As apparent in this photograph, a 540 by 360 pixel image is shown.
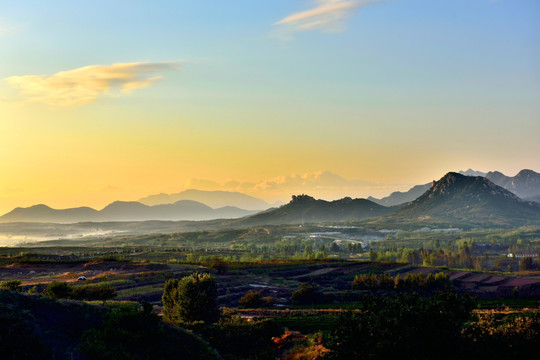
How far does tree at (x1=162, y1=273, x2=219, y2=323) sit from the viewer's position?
74938 mm

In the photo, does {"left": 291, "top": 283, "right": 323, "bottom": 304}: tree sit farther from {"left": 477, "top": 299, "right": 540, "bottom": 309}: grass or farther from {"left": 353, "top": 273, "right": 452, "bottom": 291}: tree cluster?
{"left": 477, "top": 299, "right": 540, "bottom": 309}: grass

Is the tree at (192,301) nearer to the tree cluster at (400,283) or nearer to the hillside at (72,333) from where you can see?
the hillside at (72,333)

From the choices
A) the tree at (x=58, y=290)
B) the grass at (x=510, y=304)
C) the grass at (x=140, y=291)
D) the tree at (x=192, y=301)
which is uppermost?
the tree at (x=58, y=290)

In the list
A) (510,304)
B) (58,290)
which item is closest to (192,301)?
(58,290)

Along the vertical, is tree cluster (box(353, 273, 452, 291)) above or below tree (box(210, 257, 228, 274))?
below

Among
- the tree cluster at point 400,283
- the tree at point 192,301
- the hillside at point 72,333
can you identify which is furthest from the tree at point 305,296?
the hillside at point 72,333

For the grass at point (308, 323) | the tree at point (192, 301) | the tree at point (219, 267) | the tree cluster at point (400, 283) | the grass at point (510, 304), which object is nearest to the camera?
the tree at point (192, 301)

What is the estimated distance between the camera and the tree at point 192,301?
7494cm

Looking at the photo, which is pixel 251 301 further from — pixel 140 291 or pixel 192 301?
pixel 192 301

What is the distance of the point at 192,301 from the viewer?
7512cm

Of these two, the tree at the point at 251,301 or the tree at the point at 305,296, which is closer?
the tree at the point at 251,301

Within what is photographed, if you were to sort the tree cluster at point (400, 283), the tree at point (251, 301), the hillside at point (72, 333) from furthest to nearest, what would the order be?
the tree cluster at point (400, 283), the tree at point (251, 301), the hillside at point (72, 333)

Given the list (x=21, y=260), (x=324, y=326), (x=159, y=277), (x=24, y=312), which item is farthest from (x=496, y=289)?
(x=21, y=260)

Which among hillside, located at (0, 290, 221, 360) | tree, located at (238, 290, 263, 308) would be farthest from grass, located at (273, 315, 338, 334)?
hillside, located at (0, 290, 221, 360)
